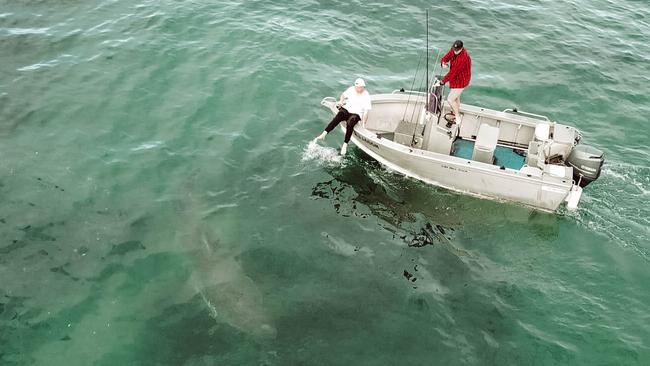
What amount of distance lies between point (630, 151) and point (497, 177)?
17.5ft

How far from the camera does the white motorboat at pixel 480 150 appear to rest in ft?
37.8

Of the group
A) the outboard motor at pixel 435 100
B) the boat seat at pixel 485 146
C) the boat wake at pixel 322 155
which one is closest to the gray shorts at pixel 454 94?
the outboard motor at pixel 435 100

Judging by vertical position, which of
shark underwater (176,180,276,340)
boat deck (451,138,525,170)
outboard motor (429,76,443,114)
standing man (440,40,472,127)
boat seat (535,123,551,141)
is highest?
standing man (440,40,472,127)

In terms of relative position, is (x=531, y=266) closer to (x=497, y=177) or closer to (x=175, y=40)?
(x=497, y=177)

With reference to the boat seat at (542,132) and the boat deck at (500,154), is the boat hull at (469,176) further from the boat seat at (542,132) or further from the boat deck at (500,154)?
the boat seat at (542,132)

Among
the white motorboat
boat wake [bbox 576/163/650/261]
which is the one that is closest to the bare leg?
the white motorboat

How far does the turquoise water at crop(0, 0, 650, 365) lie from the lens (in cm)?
932

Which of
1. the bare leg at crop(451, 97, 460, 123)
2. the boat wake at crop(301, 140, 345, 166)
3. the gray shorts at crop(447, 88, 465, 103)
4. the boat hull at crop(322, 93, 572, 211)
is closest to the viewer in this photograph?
the boat hull at crop(322, 93, 572, 211)

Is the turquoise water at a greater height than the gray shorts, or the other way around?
the gray shorts

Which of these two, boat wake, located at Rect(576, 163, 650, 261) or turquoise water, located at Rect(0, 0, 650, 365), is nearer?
turquoise water, located at Rect(0, 0, 650, 365)

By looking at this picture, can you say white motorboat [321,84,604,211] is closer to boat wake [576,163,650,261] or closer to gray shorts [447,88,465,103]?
gray shorts [447,88,465,103]

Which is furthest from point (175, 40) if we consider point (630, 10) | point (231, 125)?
point (630, 10)

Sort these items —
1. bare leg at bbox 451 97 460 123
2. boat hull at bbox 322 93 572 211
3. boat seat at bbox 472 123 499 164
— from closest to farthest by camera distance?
boat hull at bbox 322 93 572 211 → boat seat at bbox 472 123 499 164 → bare leg at bbox 451 97 460 123

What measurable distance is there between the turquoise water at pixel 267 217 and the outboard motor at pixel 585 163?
94cm
